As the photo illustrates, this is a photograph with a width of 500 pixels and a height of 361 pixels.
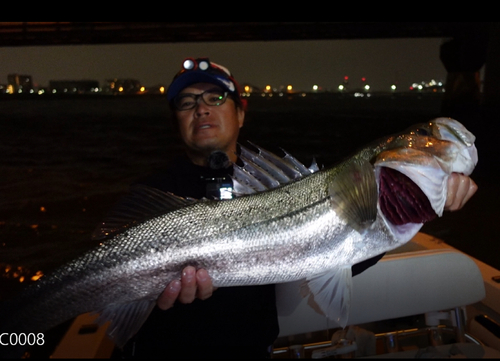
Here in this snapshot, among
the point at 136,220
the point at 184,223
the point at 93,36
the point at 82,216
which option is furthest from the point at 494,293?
the point at 93,36

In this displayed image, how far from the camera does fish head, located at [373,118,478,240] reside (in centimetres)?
222

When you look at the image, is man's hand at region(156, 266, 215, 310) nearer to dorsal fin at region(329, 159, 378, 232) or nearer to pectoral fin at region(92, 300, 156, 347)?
pectoral fin at region(92, 300, 156, 347)

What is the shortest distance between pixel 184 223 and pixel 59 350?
1.62 meters

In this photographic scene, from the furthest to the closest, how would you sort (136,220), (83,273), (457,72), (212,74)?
(457,72)
(212,74)
(136,220)
(83,273)

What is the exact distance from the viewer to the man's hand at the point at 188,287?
238cm

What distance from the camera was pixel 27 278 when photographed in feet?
23.6

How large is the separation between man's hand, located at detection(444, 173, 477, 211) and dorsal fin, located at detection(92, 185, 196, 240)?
167cm

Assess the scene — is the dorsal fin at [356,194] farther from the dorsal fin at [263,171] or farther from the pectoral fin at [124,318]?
the pectoral fin at [124,318]

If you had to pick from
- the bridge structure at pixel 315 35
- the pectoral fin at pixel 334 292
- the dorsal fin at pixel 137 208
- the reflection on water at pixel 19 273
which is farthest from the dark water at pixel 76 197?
the bridge structure at pixel 315 35

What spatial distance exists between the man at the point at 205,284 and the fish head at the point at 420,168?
14cm

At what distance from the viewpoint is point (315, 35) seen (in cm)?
3600

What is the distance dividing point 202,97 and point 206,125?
0.31m

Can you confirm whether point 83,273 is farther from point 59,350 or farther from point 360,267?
point 360,267

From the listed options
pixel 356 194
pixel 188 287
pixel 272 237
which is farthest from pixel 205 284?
pixel 356 194
